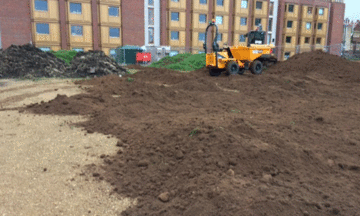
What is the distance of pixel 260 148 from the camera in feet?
15.2

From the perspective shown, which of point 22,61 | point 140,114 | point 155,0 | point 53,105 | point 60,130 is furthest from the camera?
point 155,0

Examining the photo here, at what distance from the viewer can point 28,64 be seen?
1794 centimetres

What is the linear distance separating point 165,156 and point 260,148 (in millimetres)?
1672

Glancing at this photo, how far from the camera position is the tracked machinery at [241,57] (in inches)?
648

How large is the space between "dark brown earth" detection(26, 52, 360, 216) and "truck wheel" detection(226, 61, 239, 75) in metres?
6.67

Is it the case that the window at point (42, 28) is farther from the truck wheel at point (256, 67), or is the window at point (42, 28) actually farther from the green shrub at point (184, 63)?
the truck wheel at point (256, 67)

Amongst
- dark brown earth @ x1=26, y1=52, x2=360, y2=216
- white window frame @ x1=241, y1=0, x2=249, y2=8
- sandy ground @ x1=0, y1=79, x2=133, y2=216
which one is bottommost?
sandy ground @ x1=0, y1=79, x2=133, y2=216

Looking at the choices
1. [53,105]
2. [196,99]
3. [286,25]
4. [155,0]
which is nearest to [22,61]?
[53,105]

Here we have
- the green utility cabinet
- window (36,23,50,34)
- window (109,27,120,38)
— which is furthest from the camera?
window (109,27,120,38)

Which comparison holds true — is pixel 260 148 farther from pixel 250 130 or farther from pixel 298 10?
pixel 298 10

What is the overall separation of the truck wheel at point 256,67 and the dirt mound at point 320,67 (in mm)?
930

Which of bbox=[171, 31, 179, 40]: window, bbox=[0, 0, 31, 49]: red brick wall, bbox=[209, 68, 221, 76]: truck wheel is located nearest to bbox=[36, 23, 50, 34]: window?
bbox=[0, 0, 31, 49]: red brick wall

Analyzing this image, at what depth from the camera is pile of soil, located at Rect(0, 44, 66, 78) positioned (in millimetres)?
17266

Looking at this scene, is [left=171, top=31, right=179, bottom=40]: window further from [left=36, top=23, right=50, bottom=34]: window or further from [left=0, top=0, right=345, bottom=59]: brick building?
[left=36, top=23, right=50, bottom=34]: window
